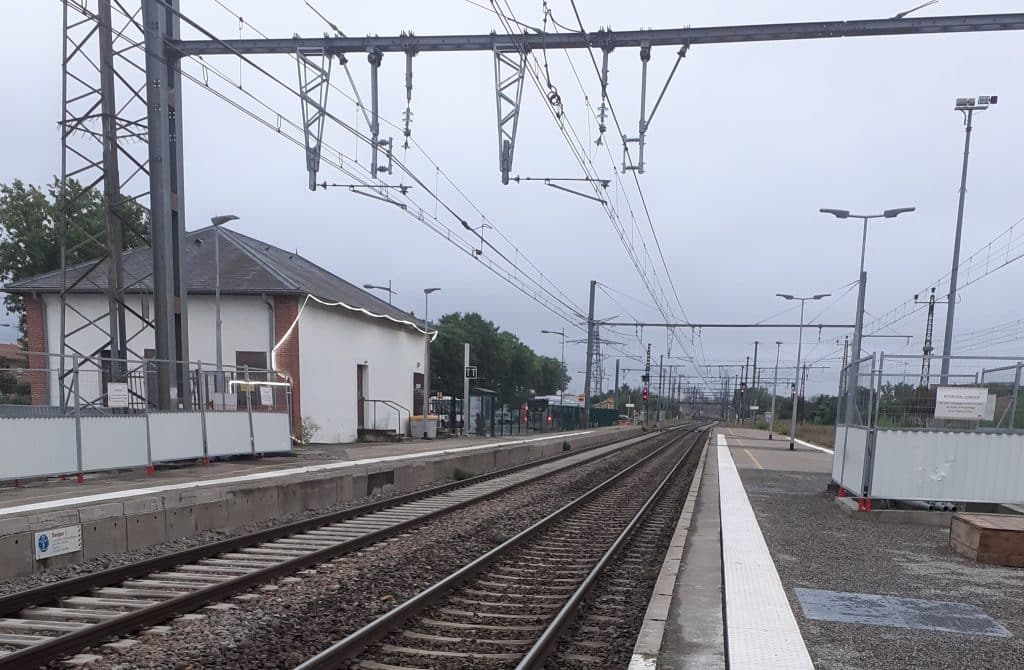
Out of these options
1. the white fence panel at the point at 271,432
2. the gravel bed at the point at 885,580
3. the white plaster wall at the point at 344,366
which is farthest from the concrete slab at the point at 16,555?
the white plaster wall at the point at 344,366

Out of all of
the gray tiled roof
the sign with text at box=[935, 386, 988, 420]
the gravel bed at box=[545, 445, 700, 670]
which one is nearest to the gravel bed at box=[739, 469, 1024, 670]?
the gravel bed at box=[545, 445, 700, 670]

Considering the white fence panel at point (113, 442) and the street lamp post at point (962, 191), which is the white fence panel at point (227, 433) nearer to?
the white fence panel at point (113, 442)

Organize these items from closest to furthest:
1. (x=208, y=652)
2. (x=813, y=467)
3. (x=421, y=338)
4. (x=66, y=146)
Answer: (x=208, y=652), (x=66, y=146), (x=813, y=467), (x=421, y=338)

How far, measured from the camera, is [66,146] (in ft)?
49.3

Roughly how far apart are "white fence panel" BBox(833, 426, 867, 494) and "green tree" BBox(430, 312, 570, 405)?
5151 centimetres

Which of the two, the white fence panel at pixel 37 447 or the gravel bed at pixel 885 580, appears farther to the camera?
the white fence panel at pixel 37 447

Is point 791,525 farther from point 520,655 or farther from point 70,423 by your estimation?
point 70,423

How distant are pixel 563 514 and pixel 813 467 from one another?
1356 centimetres

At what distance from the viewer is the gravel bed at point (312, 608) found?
5.29m

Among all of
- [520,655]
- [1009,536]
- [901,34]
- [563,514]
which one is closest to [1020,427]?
[1009,536]

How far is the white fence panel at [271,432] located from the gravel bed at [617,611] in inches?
385

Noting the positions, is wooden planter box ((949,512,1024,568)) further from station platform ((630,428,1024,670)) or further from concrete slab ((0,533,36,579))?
concrete slab ((0,533,36,579))

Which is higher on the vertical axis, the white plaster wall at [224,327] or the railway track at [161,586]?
the white plaster wall at [224,327]

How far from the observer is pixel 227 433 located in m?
16.3
